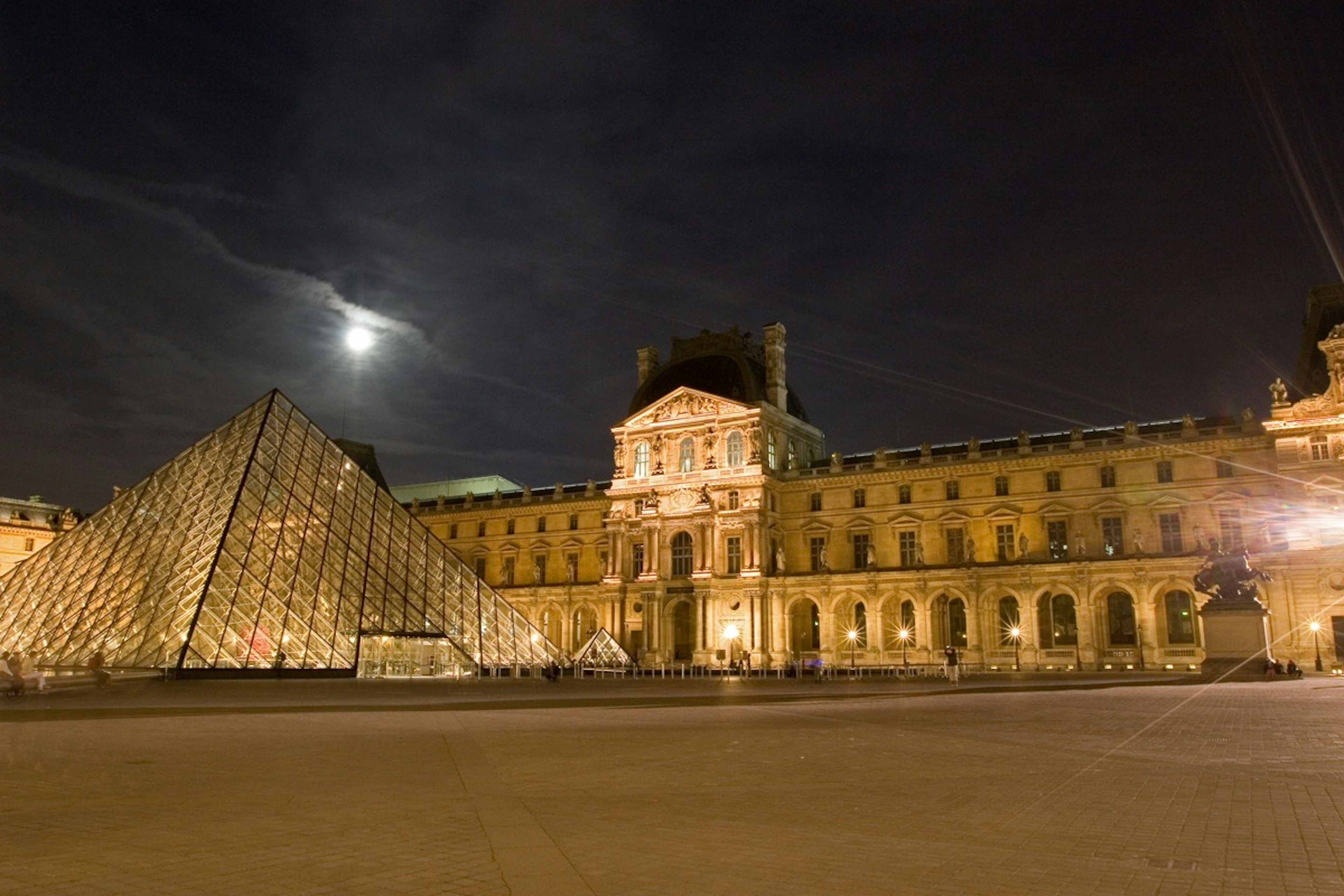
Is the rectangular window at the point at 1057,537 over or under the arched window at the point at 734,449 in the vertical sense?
under

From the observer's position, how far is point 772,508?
2096 inches

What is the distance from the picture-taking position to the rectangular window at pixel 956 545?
49.0 meters

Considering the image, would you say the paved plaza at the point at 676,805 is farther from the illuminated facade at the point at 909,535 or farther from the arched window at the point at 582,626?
→ the arched window at the point at 582,626

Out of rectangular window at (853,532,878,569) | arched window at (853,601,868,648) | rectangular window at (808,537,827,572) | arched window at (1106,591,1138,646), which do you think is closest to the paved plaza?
arched window at (1106,591,1138,646)

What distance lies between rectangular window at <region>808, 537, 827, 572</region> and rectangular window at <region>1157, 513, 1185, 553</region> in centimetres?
1558

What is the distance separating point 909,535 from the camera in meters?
50.7

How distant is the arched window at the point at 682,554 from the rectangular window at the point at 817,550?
20.5 ft

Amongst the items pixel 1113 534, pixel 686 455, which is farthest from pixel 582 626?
pixel 1113 534

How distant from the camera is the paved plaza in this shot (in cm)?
510

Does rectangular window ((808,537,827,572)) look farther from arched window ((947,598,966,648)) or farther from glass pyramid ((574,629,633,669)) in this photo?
glass pyramid ((574,629,633,669))

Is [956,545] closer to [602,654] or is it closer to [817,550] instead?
[817,550]

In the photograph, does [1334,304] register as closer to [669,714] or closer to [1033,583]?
[1033,583]

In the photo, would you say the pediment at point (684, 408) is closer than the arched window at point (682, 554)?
Yes

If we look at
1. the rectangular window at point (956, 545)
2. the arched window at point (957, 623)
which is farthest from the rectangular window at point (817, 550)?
the arched window at point (957, 623)
